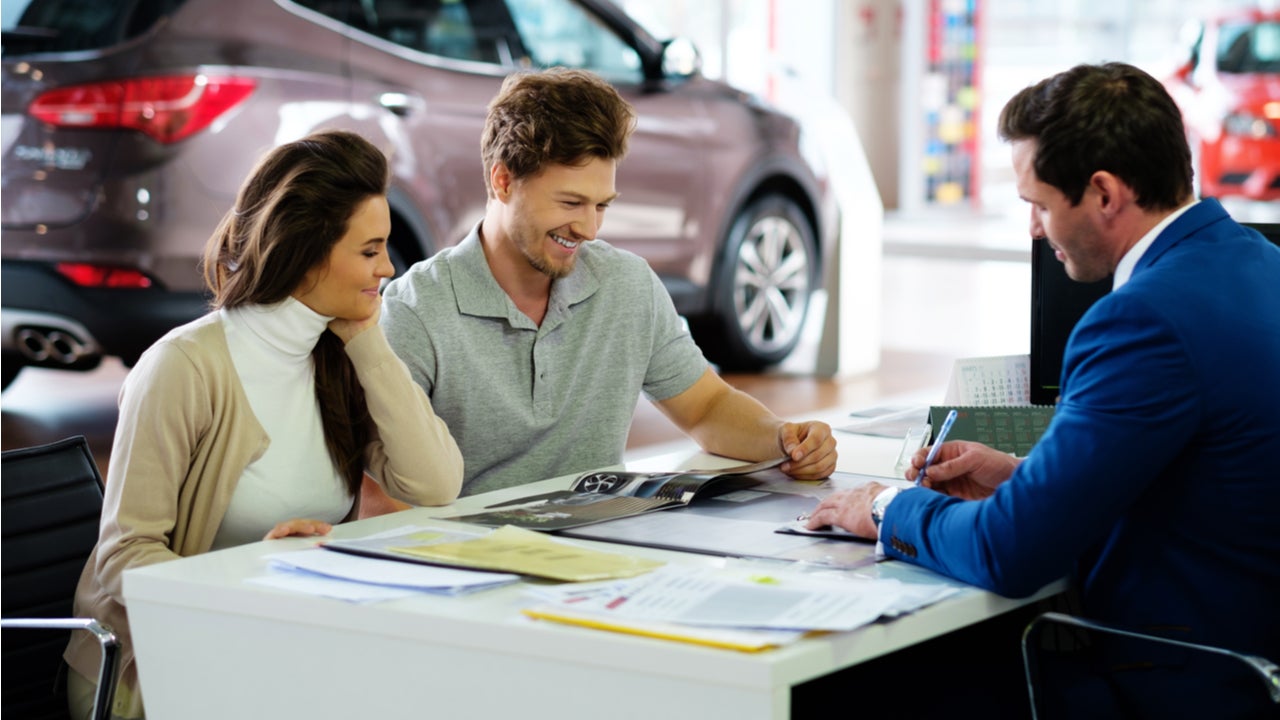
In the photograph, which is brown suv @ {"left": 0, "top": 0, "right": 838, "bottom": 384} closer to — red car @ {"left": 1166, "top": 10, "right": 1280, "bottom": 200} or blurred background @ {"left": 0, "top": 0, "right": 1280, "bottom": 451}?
blurred background @ {"left": 0, "top": 0, "right": 1280, "bottom": 451}

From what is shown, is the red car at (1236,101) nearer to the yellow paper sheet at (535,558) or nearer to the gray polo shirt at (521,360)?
the gray polo shirt at (521,360)

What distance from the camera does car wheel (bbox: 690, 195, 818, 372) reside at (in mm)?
6133

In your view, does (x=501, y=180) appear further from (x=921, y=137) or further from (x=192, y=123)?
(x=921, y=137)

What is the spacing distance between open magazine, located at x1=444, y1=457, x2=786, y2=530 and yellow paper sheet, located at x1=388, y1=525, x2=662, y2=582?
14 cm

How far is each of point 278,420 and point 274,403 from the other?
0.02 meters

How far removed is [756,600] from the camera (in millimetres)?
1545

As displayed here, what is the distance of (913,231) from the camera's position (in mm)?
14234

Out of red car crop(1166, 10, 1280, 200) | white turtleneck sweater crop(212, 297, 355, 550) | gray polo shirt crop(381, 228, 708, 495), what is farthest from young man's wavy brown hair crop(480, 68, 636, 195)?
red car crop(1166, 10, 1280, 200)

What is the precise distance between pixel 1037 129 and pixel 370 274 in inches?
34.9

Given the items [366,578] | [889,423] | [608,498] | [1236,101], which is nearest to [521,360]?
[608,498]

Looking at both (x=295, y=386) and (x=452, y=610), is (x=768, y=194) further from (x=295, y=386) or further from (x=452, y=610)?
(x=452, y=610)

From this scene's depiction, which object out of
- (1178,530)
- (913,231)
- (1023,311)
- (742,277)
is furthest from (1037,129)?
(913,231)

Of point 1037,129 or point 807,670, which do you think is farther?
point 1037,129

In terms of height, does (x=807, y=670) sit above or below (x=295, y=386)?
below
